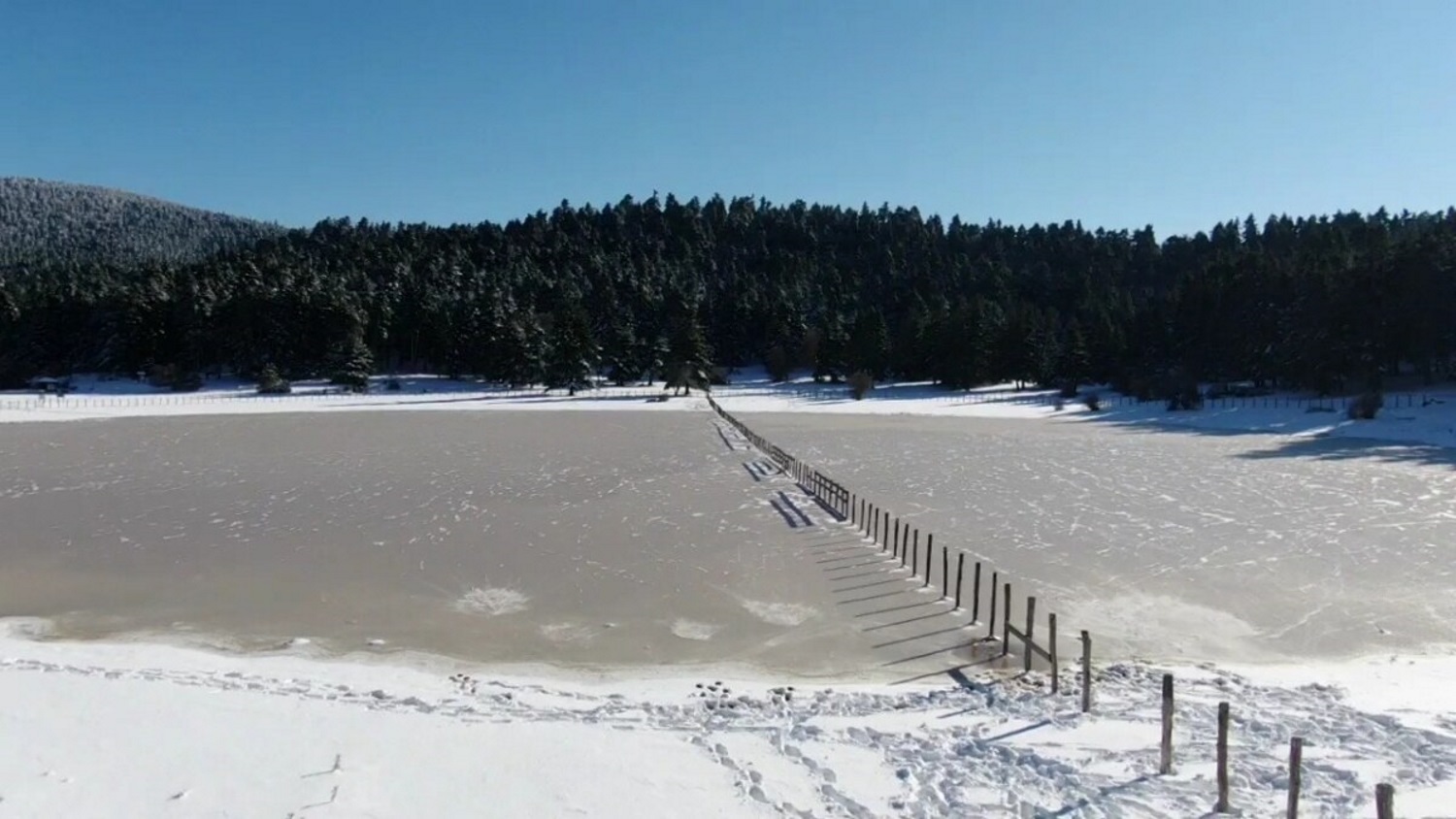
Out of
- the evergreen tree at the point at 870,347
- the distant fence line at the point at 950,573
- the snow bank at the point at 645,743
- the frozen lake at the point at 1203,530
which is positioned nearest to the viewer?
the snow bank at the point at 645,743

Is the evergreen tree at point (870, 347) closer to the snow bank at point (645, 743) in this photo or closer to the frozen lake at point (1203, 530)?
the frozen lake at point (1203, 530)

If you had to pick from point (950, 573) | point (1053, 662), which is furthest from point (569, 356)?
point (1053, 662)

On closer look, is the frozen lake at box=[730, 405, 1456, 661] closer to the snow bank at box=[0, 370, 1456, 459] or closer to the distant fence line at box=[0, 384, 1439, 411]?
the snow bank at box=[0, 370, 1456, 459]

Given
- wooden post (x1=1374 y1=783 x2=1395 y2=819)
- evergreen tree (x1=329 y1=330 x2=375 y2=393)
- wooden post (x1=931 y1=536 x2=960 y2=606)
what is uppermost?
evergreen tree (x1=329 y1=330 x2=375 y2=393)

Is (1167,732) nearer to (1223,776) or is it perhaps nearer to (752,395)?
(1223,776)

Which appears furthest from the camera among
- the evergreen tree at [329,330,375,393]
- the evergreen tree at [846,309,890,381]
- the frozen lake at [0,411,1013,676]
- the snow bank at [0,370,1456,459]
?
the evergreen tree at [846,309,890,381]

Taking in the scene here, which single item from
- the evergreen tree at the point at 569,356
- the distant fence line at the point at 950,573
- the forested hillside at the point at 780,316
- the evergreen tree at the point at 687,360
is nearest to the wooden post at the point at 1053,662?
the distant fence line at the point at 950,573

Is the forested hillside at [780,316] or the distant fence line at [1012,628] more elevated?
the forested hillside at [780,316]

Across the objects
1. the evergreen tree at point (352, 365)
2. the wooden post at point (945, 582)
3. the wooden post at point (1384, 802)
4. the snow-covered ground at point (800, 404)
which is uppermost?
the evergreen tree at point (352, 365)

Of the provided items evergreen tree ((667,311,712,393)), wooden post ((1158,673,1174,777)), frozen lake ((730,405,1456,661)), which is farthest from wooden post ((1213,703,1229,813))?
evergreen tree ((667,311,712,393))
